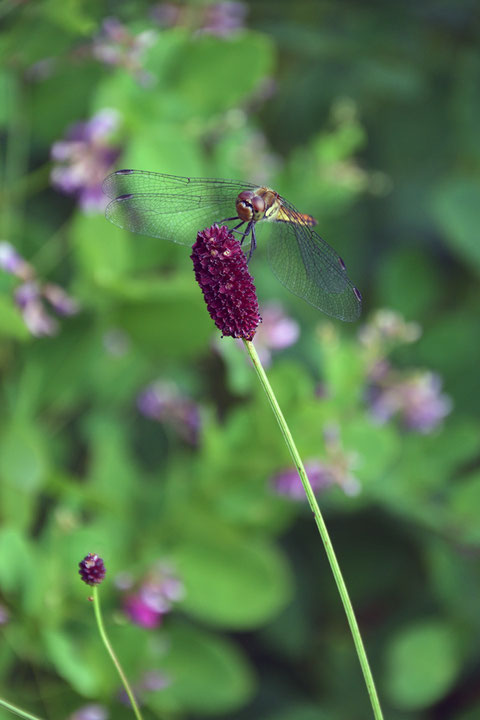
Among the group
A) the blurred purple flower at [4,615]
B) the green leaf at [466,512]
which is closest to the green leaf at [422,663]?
the green leaf at [466,512]

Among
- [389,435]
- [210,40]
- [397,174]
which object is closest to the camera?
[389,435]

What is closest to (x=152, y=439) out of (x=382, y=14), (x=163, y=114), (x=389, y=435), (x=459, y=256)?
(x=389, y=435)

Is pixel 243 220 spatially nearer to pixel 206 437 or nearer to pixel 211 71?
pixel 206 437

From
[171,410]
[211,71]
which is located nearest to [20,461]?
[171,410]

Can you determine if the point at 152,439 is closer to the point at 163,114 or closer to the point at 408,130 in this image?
the point at 163,114

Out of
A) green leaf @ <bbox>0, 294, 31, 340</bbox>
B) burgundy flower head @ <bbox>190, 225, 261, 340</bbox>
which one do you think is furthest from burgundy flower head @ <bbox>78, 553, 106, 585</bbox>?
green leaf @ <bbox>0, 294, 31, 340</bbox>
